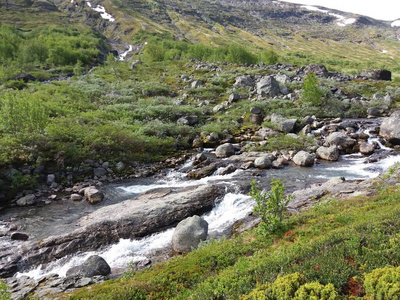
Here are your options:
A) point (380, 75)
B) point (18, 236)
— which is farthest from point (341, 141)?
point (380, 75)

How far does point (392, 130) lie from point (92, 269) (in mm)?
A: 33353

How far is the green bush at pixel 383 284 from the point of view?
6031mm

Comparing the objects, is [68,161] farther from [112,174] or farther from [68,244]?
[68,244]

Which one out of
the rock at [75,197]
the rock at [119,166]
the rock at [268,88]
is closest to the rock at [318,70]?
the rock at [268,88]

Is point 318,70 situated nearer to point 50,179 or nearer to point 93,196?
point 93,196

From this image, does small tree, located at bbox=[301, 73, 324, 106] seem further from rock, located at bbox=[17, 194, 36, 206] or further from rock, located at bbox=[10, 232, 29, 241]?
rock, located at bbox=[10, 232, 29, 241]

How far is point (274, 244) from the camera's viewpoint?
1203 centimetres

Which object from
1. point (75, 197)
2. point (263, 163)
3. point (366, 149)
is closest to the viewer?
point (75, 197)

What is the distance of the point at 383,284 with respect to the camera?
6.30 metres

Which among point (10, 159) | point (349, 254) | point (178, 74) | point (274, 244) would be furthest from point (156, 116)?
point (178, 74)

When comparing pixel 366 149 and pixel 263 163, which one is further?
pixel 366 149

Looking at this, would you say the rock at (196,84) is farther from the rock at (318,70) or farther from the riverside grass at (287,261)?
the riverside grass at (287,261)

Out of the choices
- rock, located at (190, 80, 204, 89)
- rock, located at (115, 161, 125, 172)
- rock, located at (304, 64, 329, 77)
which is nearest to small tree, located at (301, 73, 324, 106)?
rock, located at (190, 80, 204, 89)

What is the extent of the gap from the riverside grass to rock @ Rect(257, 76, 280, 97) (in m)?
38.0
